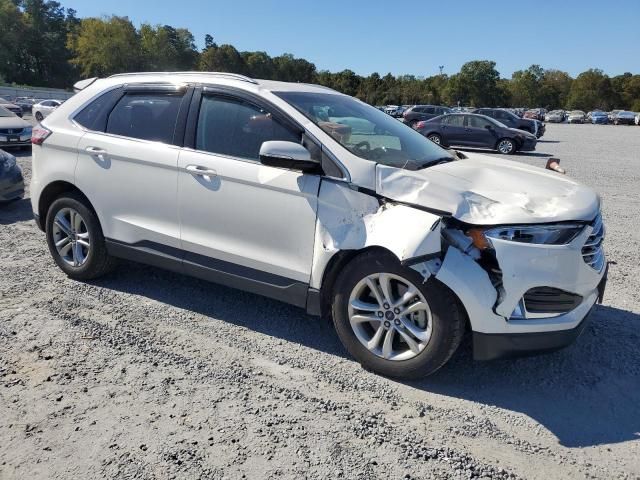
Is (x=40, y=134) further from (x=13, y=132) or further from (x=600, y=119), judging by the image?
(x=600, y=119)

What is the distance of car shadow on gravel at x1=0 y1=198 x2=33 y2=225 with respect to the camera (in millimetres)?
6968

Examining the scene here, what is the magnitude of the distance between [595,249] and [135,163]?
10.9 feet

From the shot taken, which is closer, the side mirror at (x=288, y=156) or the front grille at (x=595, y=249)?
the front grille at (x=595, y=249)

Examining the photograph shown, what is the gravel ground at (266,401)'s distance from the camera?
2504 millimetres

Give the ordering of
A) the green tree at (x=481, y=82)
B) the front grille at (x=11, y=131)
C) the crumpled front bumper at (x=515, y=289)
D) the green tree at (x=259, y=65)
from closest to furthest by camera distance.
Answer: the crumpled front bumper at (x=515, y=289)
the front grille at (x=11, y=131)
the green tree at (x=481, y=82)
the green tree at (x=259, y=65)

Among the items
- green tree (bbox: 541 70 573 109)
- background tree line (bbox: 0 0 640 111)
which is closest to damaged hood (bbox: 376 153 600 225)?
background tree line (bbox: 0 0 640 111)

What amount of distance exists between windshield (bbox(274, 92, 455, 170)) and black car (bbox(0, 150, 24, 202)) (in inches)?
218

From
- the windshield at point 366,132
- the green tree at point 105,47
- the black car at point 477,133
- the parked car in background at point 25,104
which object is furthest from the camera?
the green tree at point 105,47

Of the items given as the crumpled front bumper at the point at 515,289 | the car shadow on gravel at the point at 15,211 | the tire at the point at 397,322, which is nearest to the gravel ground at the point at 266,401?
the tire at the point at 397,322

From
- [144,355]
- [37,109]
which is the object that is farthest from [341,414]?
[37,109]

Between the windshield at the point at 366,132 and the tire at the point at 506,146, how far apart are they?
16090 millimetres

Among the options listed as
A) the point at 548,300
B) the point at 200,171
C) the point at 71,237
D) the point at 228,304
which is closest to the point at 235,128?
the point at 200,171

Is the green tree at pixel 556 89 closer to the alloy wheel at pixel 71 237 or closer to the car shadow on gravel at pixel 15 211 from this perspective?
the car shadow on gravel at pixel 15 211

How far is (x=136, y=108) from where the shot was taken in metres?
4.21
